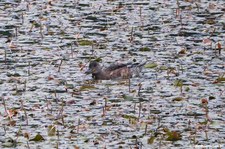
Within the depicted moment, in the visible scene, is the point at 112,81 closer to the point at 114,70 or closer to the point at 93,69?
the point at 114,70

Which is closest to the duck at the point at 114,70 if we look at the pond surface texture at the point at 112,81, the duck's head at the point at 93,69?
the duck's head at the point at 93,69

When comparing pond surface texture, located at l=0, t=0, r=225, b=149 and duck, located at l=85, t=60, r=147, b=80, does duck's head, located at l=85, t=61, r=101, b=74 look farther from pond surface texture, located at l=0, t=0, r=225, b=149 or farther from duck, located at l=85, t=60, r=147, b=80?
pond surface texture, located at l=0, t=0, r=225, b=149

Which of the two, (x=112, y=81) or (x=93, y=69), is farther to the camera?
(x=112, y=81)

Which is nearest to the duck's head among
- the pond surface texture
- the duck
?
the duck

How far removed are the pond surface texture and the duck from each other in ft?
0.72

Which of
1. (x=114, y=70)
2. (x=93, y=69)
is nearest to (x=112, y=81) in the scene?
(x=114, y=70)

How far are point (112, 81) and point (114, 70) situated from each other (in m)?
0.38

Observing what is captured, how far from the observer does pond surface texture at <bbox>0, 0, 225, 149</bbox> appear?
57.4ft

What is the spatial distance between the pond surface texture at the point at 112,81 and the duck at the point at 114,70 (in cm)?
22

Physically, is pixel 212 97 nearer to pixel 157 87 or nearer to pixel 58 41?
pixel 157 87

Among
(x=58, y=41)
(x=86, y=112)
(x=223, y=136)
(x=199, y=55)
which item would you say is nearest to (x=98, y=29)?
(x=58, y=41)

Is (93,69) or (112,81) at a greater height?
(93,69)

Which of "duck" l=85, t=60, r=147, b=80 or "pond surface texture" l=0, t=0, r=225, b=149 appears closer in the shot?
"pond surface texture" l=0, t=0, r=225, b=149

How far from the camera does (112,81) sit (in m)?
22.3
